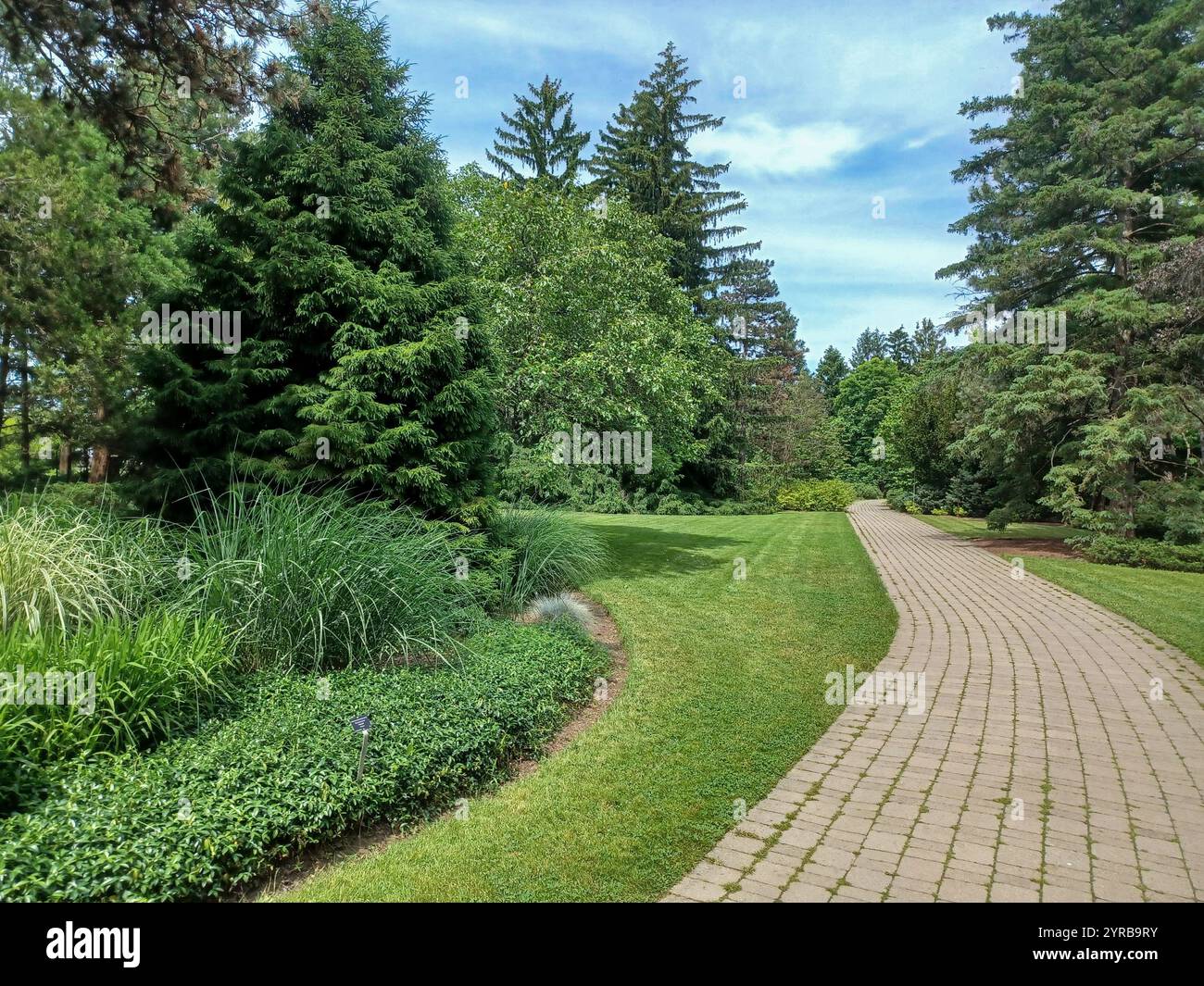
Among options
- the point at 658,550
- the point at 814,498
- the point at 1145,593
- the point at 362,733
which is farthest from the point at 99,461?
the point at 814,498

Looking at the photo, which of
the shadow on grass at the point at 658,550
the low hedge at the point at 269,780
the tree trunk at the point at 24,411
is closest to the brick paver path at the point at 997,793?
the low hedge at the point at 269,780

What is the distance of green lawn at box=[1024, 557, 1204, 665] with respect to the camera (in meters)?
8.34

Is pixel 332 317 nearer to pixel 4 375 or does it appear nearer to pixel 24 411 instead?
pixel 24 411

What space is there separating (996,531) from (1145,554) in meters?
6.85

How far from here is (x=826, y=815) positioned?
380 cm

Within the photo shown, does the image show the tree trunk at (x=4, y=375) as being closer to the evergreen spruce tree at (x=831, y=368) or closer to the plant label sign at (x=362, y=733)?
the plant label sign at (x=362, y=733)

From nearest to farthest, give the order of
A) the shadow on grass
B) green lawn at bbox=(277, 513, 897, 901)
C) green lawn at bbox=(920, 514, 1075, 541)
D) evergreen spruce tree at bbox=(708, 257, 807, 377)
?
green lawn at bbox=(277, 513, 897, 901)
the shadow on grass
green lawn at bbox=(920, 514, 1075, 541)
evergreen spruce tree at bbox=(708, 257, 807, 377)

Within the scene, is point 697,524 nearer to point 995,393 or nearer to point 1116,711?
point 995,393

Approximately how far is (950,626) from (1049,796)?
4975 mm

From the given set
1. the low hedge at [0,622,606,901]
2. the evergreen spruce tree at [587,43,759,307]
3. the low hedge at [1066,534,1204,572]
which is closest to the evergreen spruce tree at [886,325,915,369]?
the evergreen spruce tree at [587,43,759,307]

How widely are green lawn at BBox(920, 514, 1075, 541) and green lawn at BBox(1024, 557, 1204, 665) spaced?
534 centimetres

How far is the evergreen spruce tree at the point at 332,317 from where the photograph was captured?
6.55 m

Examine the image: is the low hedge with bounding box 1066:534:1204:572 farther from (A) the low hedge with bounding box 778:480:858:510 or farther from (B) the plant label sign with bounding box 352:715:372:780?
(A) the low hedge with bounding box 778:480:858:510

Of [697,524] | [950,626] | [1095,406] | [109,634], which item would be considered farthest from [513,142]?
[109,634]
